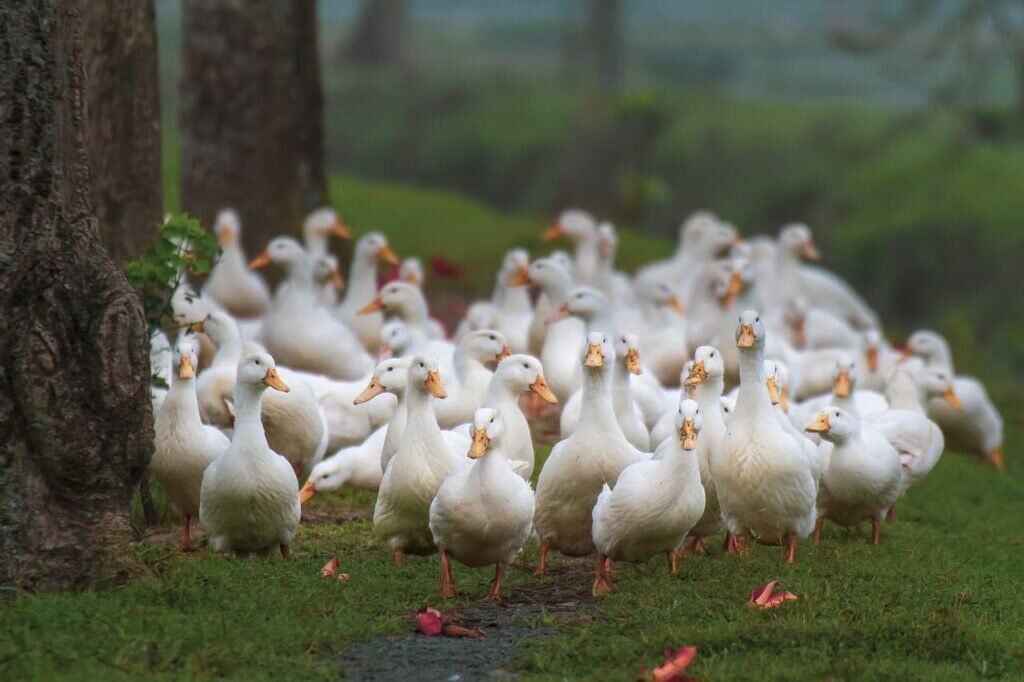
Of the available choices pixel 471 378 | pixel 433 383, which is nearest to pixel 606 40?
pixel 471 378

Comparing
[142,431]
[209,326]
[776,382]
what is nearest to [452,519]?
[142,431]

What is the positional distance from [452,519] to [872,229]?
1813 centimetres

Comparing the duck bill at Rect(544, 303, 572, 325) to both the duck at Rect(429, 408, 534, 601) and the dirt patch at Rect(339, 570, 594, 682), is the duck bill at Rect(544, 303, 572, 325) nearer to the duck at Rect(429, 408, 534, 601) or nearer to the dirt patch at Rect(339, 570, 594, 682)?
the duck at Rect(429, 408, 534, 601)

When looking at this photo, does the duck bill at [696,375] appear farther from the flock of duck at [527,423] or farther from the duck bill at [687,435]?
the duck bill at [687,435]

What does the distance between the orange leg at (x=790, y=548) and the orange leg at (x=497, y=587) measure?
1390 millimetres

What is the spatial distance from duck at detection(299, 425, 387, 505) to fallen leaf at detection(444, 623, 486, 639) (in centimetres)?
262

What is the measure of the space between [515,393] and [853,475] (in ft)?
5.56

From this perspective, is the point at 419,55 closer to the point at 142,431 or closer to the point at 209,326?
the point at 209,326

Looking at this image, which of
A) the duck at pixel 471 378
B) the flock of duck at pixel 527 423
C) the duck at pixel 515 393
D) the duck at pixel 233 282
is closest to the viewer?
the flock of duck at pixel 527 423

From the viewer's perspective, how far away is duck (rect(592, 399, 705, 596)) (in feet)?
23.4

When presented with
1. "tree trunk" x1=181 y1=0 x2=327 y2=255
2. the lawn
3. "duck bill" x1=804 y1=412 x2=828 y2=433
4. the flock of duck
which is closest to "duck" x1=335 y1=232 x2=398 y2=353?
the flock of duck

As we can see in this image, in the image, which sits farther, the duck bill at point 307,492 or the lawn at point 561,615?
the duck bill at point 307,492

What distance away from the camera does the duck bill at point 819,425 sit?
8.30 metres

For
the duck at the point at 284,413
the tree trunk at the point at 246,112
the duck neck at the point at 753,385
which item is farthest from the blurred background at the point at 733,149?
the duck neck at the point at 753,385
